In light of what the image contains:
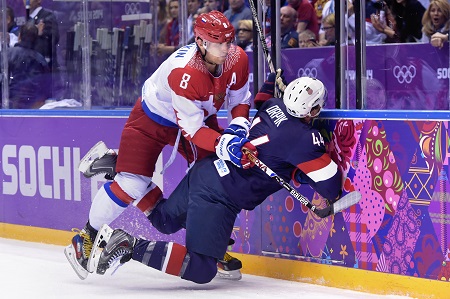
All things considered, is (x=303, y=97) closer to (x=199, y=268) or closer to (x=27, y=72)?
(x=199, y=268)

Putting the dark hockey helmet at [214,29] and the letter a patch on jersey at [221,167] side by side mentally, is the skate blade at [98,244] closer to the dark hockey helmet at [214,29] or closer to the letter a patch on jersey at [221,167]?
the letter a patch on jersey at [221,167]

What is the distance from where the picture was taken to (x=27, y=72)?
6.40 metres

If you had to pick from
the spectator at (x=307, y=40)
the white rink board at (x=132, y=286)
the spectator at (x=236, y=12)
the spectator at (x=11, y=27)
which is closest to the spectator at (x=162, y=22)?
the spectator at (x=236, y=12)

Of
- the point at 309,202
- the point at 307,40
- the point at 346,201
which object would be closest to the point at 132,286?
the point at 309,202

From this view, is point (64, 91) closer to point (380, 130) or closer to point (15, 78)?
point (15, 78)

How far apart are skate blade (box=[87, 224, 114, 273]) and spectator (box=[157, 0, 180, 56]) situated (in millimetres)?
1567

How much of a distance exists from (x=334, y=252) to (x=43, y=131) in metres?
2.25

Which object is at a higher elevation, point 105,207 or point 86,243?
point 105,207

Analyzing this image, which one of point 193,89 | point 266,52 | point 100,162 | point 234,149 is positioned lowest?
point 100,162

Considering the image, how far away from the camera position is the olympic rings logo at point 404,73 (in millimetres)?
5173

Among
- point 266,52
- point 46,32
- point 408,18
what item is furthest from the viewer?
point 46,32

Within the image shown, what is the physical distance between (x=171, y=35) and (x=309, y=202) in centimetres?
184

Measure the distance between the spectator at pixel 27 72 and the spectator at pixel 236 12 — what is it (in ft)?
3.93

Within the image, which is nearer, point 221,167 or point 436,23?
point 221,167
